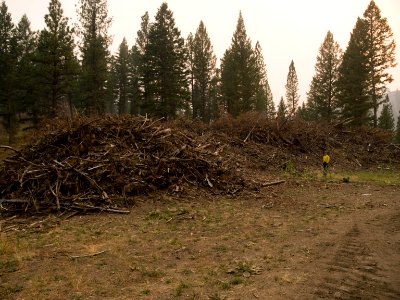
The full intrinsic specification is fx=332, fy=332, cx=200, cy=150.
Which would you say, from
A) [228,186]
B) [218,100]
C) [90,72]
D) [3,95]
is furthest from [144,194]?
[218,100]

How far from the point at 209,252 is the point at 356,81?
29.3m

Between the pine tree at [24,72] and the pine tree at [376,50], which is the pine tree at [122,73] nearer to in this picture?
the pine tree at [24,72]

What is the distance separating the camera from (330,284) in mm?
4789

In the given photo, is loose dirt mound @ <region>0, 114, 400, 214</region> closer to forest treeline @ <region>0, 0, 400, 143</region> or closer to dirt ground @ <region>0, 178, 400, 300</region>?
dirt ground @ <region>0, 178, 400, 300</region>

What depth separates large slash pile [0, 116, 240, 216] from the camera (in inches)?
383

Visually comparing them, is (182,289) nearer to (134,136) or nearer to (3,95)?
(134,136)

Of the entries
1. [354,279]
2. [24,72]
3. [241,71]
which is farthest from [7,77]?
[354,279]

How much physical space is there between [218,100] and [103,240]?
3963cm

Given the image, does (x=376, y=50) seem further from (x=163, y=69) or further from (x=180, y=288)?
(x=180, y=288)

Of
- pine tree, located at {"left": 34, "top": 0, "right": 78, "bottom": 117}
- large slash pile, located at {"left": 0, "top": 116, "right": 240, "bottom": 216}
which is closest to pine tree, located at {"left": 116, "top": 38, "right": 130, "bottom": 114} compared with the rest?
pine tree, located at {"left": 34, "top": 0, "right": 78, "bottom": 117}

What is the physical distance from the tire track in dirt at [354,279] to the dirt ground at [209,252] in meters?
0.02

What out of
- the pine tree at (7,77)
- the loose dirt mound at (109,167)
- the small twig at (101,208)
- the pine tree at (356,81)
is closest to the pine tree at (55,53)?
the pine tree at (7,77)

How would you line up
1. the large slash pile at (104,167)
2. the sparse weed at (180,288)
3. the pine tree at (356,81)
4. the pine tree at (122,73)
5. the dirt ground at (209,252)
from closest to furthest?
1. the sparse weed at (180,288)
2. the dirt ground at (209,252)
3. the large slash pile at (104,167)
4. the pine tree at (356,81)
5. the pine tree at (122,73)

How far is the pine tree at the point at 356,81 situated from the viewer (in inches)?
1190
